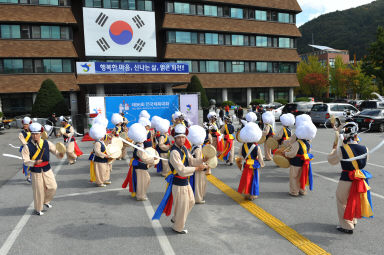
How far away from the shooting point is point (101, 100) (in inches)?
723

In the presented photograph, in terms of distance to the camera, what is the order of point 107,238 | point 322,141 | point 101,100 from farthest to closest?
point 101,100 < point 322,141 < point 107,238

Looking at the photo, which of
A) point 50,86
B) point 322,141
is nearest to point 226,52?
point 50,86

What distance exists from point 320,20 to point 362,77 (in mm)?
77013

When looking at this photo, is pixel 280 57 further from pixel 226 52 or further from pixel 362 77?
pixel 362 77

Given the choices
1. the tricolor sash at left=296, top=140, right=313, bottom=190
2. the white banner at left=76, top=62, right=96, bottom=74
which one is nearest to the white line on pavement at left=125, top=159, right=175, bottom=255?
the tricolor sash at left=296, top=140, right=313, bottom=190

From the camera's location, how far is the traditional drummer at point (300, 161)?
21.5ft

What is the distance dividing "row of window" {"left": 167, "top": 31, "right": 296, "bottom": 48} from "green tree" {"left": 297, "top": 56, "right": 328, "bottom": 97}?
11.0 meters

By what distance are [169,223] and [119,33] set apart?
29.7 meters

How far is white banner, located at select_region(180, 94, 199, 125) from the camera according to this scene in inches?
795

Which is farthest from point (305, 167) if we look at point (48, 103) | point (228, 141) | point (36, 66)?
point (36, 66)

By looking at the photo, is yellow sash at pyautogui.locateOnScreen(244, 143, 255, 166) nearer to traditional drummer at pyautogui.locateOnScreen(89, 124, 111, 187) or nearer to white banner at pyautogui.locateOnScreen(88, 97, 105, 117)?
traditional drummer at pyautogui.locateOnScreen(89, 124, 111, 187)

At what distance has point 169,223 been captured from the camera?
5445 mm

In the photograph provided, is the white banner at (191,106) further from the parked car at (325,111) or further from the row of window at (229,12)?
the row of window at (229,12)

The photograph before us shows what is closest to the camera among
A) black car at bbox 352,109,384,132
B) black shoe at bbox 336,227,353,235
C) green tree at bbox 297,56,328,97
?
black shoe at bbox 336,227,353,235
